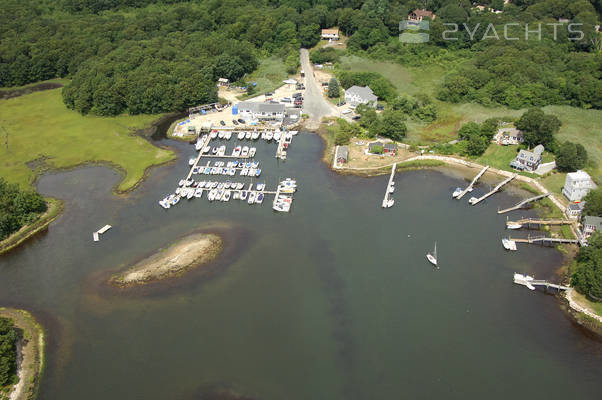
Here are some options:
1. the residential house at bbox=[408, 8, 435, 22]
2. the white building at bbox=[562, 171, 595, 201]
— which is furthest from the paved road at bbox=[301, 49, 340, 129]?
the white building at bbox=[562, 171, 595, 201]

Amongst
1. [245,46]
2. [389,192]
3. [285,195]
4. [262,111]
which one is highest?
[245,46]

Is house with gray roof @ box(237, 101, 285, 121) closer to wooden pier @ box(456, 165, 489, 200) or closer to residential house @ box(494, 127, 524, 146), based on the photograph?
wooden pier @ box(456, 165, 489, 200)

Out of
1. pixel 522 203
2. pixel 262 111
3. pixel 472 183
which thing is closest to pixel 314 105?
pixel 262 111

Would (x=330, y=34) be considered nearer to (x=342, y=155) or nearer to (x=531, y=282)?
(x=342, y=155)

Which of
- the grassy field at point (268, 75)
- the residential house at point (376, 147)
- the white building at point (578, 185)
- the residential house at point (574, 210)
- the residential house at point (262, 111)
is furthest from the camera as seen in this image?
the grassy field at point (268, 75)

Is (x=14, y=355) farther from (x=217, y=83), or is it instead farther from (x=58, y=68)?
(x=58, y=68)

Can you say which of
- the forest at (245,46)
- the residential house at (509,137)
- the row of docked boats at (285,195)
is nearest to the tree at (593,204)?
the residential house at (509,137)

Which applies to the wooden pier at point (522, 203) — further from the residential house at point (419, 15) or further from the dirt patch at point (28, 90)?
the dirt patch at point (28, 90)
